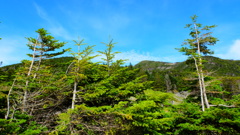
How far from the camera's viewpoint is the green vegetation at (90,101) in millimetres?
8211

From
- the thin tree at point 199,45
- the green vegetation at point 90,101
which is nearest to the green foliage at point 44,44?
the green vegetation at point 90,101

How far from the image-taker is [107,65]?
12758mm

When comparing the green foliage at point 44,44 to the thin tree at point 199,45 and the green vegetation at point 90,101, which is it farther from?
the thin tree at point 199,45

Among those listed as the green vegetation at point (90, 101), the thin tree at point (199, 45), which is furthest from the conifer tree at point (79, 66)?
the thin tree at point (199, 45)

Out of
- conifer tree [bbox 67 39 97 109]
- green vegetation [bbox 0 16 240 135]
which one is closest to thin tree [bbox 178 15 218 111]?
green vegetation [bbox 0 16 240 135]

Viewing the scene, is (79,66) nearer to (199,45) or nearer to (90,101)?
(90,101)

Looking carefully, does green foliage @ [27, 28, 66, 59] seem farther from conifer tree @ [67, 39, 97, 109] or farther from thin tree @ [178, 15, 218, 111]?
thin tree @ [178, 15, 218, 111]

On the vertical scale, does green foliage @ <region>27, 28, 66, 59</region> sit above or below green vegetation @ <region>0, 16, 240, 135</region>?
above


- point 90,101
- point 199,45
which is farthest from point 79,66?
point 199,45

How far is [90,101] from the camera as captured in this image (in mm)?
10688

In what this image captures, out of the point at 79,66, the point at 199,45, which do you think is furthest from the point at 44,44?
the point at 199,45

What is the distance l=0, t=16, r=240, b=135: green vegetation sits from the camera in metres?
8.21

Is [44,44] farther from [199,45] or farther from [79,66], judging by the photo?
[199,45]

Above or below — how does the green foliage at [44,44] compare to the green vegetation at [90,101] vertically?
above
